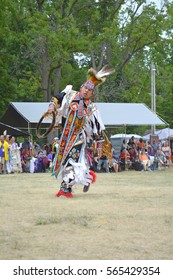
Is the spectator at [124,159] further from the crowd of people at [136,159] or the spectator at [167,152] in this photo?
the spectator at [167,152]

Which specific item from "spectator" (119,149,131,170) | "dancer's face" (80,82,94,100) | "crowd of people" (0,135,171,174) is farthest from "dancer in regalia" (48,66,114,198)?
"spectator" (119,149,131,170)

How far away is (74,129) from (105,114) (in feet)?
47.0

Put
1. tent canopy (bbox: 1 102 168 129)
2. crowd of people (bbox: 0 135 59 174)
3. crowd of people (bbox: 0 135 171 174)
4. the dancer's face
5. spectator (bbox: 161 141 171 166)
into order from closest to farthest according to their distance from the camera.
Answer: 1. the dancer's face
2. crowd of people (bbox: 0 135 59 174)
3. crowd of people (bbox: 0 135 171 174)
4. tent canopy (bbox: 1 102 168 129)
5. spectator (bbox: 161 141 171 166)

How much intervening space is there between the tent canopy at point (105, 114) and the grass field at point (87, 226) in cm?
1199

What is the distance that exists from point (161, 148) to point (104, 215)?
20194 millimetres

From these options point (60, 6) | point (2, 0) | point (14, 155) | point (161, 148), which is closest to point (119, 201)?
point (14, 155)

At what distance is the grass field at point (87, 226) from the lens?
6.55m

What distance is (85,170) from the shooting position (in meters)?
12.4

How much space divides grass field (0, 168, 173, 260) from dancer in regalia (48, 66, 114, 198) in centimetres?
45

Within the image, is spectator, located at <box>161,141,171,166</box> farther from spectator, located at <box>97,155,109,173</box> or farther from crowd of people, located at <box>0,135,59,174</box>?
crowd of people, located at <box>0,135,59,174</box>

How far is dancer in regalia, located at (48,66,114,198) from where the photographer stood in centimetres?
1223

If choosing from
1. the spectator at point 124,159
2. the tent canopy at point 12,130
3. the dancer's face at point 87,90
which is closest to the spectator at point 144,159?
the spectator at point 124,159

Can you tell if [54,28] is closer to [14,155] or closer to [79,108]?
[14,155]

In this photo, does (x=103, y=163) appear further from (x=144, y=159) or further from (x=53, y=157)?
(x=144, y=159)
